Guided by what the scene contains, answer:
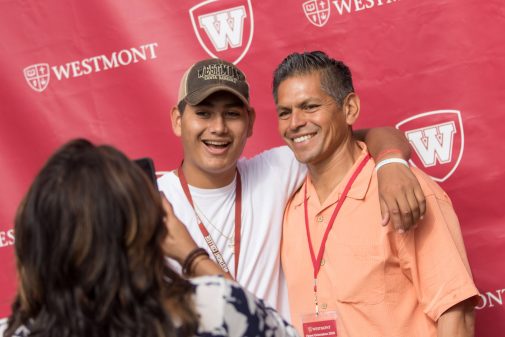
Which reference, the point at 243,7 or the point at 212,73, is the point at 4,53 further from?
the point at 212,73

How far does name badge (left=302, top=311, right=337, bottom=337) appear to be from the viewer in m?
1.97

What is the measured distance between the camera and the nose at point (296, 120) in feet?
6.86

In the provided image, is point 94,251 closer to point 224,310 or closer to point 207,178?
point 224,310

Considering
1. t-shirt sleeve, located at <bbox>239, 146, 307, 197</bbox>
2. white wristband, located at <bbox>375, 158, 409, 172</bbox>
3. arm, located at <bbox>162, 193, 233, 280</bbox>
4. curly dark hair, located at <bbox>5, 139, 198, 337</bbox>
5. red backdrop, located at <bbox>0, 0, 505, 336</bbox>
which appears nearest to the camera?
curly dark hair, located at <bbox>5, 139, 198, 337</bbox>

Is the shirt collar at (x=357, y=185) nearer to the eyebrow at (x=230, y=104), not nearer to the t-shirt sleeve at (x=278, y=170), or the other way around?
the t-shirt sleeve at (x=278, y=170)

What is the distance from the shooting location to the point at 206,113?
2.15m

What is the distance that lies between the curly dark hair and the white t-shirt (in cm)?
88

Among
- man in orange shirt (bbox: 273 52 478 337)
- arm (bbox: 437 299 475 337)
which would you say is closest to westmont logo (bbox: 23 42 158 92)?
man in orange shirt (bbox: 273 52 478 337)

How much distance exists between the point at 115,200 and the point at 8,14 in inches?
73.4

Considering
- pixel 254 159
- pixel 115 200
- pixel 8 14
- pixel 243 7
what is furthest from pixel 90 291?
pixel 8 14

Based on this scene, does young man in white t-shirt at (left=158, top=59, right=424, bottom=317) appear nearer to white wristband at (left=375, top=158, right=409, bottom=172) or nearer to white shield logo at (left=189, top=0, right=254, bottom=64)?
white wristband at (left=375, top=158, right=409, bottom=172)

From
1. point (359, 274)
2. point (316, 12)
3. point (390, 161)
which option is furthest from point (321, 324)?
point (316, 12)

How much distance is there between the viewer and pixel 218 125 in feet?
6.93

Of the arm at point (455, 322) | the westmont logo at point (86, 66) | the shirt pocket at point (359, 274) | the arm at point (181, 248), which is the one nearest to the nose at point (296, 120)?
the shirt pocket at point (359, 274)
